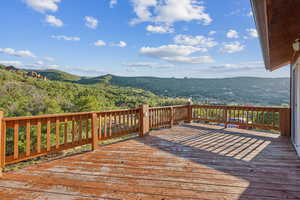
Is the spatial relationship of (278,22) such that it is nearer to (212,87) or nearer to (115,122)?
(115,122)

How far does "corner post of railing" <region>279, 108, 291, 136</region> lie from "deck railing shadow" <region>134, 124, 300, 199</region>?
45cm

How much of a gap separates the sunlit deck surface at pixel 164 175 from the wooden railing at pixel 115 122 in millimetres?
317

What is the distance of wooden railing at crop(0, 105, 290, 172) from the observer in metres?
2.80

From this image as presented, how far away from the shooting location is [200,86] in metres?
23.1

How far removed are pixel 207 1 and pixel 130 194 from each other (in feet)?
32.5

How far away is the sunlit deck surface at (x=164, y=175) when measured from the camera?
2.04m

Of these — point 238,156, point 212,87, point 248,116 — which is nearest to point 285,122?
point 248,116

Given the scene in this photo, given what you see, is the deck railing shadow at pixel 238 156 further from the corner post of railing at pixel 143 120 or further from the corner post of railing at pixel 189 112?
the corner post of railing at pixel 189 112

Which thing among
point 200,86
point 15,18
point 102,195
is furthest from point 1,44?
point 102,195

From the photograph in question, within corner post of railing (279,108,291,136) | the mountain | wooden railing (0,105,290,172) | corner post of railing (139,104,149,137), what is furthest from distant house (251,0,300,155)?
the mountain

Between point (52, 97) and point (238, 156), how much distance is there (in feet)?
77.1

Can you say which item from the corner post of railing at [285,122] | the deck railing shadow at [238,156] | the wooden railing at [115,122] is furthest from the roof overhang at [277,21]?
the wooden railing at [115,122]

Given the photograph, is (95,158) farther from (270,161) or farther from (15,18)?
(15,18)

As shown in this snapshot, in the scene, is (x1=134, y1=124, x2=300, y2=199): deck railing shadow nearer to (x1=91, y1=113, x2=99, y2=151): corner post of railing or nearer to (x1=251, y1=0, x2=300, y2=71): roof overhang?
(x1=91, y1=113, x2=99, y2=151): corner post of railing
